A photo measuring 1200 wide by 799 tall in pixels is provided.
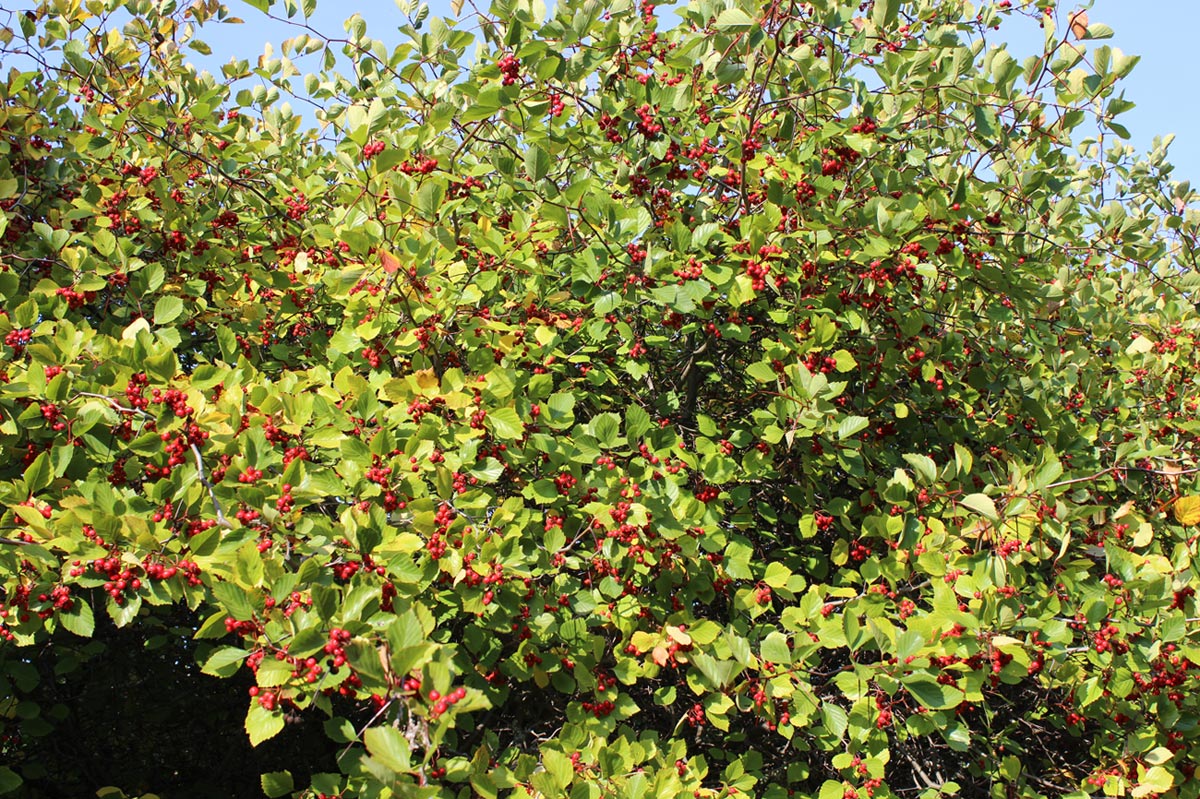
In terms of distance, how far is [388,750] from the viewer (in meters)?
1.67

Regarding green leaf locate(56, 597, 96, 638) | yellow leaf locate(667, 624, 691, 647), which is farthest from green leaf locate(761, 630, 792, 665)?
green leaf locate(56, 597, 96, 638)

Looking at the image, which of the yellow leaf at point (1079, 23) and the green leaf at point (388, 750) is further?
the yellow leaf at point (1079, 23)

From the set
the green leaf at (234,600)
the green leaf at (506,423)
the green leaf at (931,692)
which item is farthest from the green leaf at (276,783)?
the green leaf at (931,692)

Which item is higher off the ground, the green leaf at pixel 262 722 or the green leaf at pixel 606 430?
the green leaf at pixel 606 430

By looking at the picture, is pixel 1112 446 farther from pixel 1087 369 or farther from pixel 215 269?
pixel 215 269

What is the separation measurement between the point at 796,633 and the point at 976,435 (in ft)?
5.61

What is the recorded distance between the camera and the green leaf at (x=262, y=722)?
190 centimetres

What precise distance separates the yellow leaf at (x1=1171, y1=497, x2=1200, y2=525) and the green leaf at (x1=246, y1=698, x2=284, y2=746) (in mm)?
2839

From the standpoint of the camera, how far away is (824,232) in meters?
3.05

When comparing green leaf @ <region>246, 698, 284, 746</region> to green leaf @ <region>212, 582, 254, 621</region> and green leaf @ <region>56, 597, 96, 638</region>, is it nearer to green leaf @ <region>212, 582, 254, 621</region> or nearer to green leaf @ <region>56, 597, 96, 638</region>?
green leaf @ <region>212, 582, 254, 621</region>

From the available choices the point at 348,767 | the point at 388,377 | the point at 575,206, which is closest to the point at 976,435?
the point at 575,206

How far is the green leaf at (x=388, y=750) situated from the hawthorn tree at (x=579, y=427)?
0.01 meters

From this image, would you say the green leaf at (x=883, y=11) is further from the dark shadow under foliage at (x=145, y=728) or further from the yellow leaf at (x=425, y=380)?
the dark shadow under foliage at (x=145, y=728)

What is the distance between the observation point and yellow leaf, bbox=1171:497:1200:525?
2.88m
